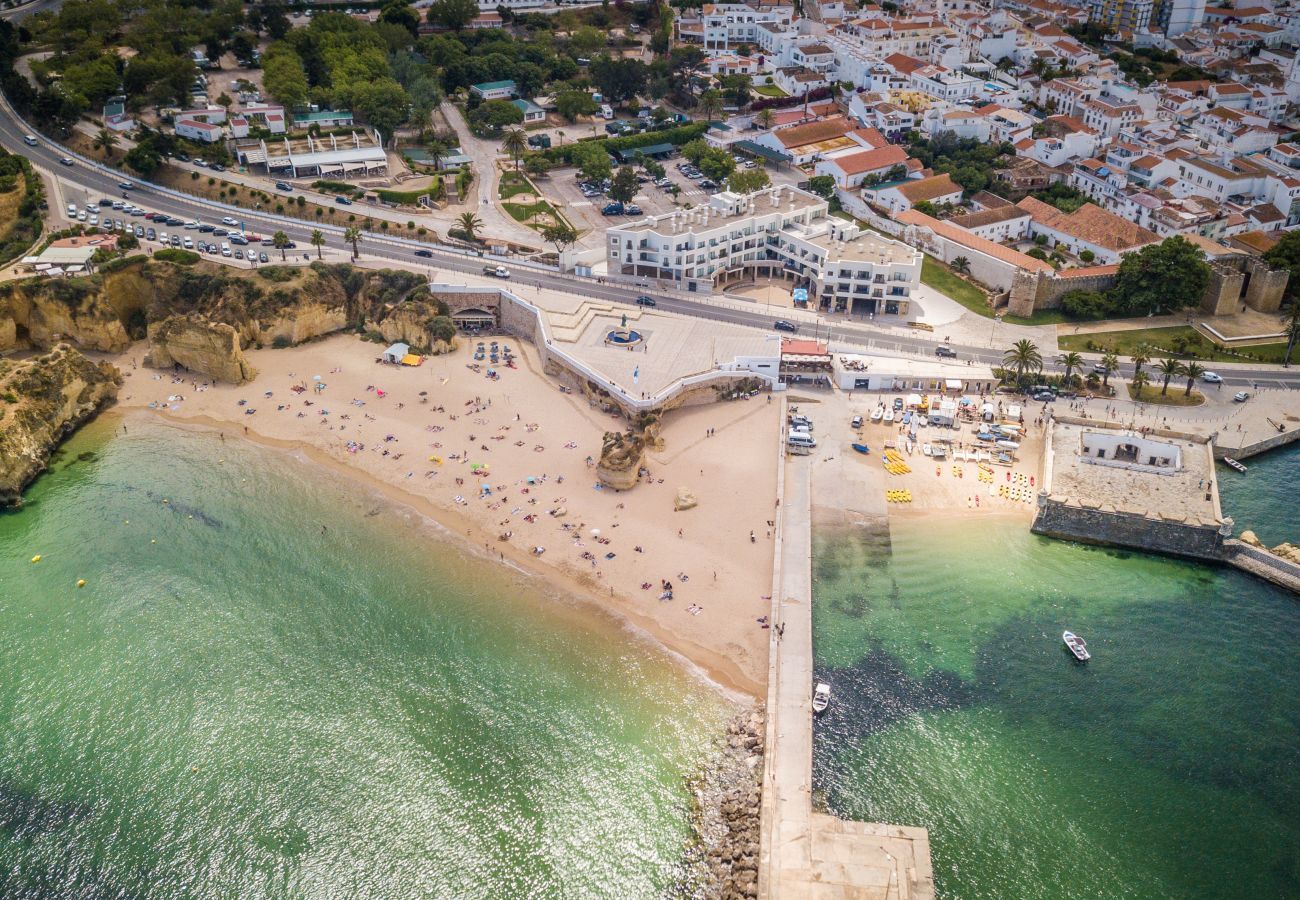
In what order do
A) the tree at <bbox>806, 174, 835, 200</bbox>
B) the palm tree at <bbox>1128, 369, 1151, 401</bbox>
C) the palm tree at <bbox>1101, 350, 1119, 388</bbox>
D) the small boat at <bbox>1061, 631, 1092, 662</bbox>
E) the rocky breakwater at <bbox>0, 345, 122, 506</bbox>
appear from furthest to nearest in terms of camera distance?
the tree at <bbox>806, 174, 835, 200</bbox> → the palm tree at <bbox>1101, 350, 1119, 388</bbox> → the palm tree at <bbox>1128, 369, 1151, 401</bbox> → the rocky breakwater at <bbox>0, 345, 122, 506</bbox> → the small boat at <bbox>1061, 631, 1092, 662</bbox>

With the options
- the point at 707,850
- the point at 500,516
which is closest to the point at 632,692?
the point at 707,850

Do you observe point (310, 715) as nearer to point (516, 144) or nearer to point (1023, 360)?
point (1023, 360)

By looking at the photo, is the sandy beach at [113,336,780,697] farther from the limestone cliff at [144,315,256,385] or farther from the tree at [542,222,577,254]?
the tree at [542,222,577,254]

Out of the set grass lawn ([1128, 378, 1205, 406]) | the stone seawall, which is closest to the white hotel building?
grass lawn ([1128, 378, 1205, 406])

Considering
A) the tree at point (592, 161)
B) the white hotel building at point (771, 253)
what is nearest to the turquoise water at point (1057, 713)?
the white hotel building at point (771, 253)

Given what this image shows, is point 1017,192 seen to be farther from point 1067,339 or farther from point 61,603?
point 61,603

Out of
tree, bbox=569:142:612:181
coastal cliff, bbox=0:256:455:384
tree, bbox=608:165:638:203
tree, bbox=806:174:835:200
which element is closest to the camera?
coastal cliff, bbox=0:256:455:384

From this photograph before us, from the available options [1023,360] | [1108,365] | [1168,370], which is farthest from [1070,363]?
[1168,370]

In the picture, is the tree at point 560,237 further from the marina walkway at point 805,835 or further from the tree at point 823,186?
the marina walkway at point 805,835
